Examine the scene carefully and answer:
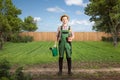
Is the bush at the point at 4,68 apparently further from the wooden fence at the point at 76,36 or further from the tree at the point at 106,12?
the wooden fence at the point at 76,36

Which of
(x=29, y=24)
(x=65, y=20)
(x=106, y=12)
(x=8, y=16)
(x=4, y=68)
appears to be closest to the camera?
(x=4, y=68)

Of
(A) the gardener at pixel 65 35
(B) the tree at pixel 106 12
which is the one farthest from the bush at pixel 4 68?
(B) the tree at pixel 106 12

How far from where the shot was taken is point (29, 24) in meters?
68.2

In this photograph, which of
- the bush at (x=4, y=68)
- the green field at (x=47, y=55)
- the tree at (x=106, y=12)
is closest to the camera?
the bush at (x=4, y=68)

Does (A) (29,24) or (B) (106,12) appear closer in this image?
(B) (106,12)

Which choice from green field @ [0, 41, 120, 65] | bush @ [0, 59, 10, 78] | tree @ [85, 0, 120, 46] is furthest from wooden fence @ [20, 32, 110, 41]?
bush @ [0, 59, 10, 78]

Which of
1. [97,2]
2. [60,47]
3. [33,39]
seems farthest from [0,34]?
[33,39]

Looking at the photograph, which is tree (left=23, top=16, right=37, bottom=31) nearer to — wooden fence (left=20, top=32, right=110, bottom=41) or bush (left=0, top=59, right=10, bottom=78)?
wooden fence (left=20, top=32, right=110, bottom=41)

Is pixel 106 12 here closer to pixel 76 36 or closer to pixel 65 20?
pixel 65 20

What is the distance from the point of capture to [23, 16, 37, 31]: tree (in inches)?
2655

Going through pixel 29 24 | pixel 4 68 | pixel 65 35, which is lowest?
pixel 4 68

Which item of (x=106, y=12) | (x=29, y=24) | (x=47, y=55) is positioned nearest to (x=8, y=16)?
(x=106, y=12)

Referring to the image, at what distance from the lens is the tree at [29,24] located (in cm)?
6744

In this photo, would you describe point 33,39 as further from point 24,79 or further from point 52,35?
point 24,79
